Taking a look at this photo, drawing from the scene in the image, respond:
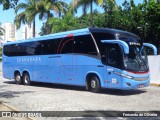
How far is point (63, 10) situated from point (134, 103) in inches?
1419

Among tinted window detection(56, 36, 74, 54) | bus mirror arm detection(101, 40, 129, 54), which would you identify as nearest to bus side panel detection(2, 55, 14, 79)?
tinted window detection(56, 36, 74, 54)

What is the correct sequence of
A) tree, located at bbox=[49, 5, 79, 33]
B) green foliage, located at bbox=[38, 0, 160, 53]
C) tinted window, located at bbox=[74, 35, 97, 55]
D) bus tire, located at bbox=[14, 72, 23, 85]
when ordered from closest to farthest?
tinted window, located at bbox=[74, 35, 97, 55] → bus tire, located at bbox=[14, 72, 23, 85] → green foliage, located at bbox=[38, 0, 160, 53] → tree, located at bbox=[49, 5, 79, 33]

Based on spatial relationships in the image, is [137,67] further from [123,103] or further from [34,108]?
[34,108]

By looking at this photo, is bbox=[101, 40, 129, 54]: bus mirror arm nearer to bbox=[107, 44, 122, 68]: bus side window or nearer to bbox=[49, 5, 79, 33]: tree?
bbox=[107, 44, 122, 68]: bus side window

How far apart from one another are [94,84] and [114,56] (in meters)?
2.11

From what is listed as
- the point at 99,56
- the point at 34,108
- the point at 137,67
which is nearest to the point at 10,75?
the point at 99,56

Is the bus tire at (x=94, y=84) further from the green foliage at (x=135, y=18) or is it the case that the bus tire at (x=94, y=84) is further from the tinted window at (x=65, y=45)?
the green foliage at (x=135, y=18)

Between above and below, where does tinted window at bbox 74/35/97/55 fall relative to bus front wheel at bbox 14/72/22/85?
above

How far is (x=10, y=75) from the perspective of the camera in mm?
25469

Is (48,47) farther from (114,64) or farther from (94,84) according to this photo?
(114,64)

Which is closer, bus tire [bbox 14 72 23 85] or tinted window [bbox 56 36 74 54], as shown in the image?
tinted window [bbox 56 36 74 54]

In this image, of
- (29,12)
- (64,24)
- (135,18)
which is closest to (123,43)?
(135,18)

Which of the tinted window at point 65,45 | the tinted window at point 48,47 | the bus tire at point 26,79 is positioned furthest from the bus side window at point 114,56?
the bus tire at point 26,79

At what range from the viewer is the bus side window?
15945mm
